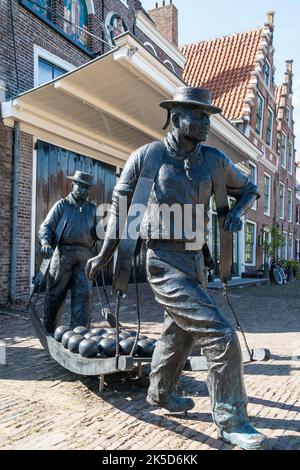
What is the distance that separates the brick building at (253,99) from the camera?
21.2 meters

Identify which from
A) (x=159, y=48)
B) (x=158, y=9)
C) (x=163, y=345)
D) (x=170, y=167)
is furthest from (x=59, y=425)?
(x=158, y=9)

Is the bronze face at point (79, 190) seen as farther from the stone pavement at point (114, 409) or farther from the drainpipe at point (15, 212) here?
the drainpipe at point (15, 212)

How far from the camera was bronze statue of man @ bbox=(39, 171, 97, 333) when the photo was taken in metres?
5.27

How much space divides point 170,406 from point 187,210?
55.0 inches

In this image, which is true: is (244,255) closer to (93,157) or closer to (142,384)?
(93,157)

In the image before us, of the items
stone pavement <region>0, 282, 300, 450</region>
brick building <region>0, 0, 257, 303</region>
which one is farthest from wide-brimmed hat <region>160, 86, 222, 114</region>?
brick building <region>0, 0, 257, 303</region>

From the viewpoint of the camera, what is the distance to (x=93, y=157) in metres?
11.5

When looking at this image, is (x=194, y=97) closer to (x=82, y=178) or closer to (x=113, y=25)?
(x=82, y=178)

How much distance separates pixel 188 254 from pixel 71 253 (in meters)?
2.45

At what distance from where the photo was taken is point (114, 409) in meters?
3.66

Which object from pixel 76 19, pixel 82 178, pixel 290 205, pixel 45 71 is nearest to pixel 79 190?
pixel 82 178

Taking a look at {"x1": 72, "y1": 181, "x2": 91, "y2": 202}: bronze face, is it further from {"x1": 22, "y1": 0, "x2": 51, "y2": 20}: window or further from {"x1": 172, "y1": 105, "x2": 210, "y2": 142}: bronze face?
{"x1": 22, "y1": 0, "x2": 51, "y2": 20}: window

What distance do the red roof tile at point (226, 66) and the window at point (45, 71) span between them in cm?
1170

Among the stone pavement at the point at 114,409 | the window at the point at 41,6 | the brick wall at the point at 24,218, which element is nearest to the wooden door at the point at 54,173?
the brick wall at the point at 24,218
